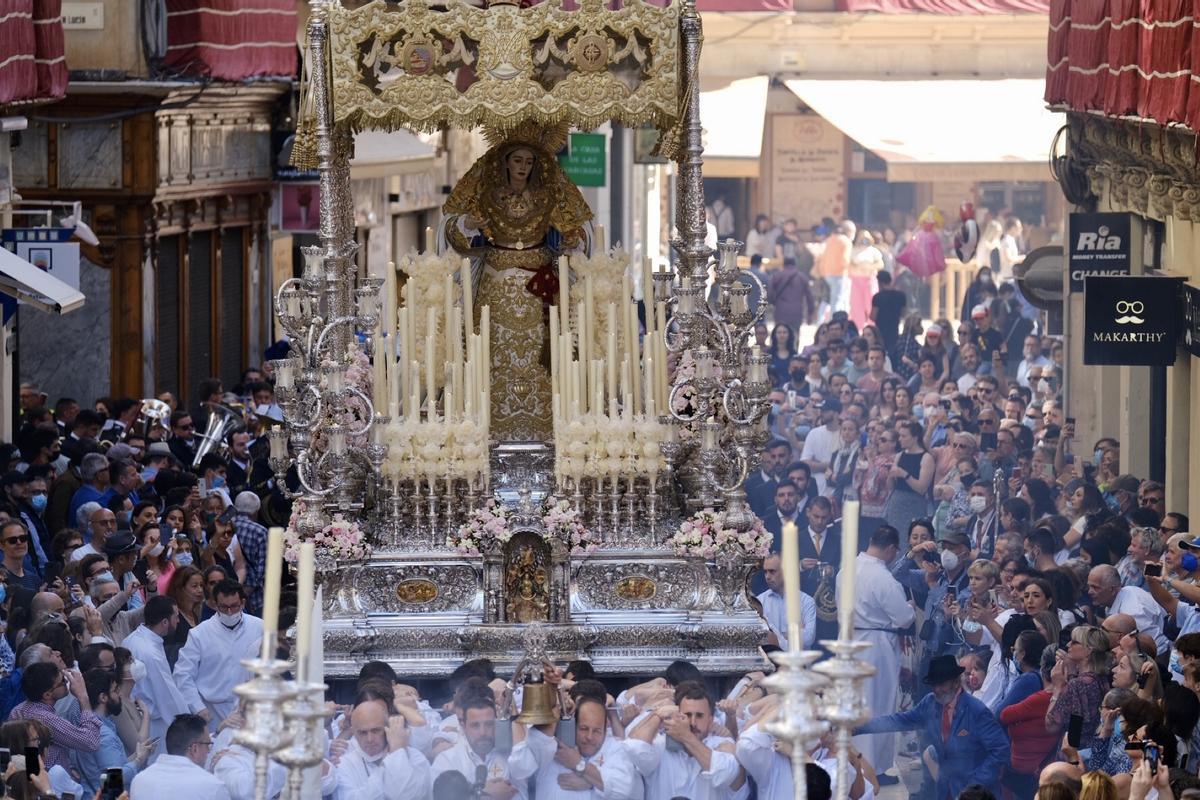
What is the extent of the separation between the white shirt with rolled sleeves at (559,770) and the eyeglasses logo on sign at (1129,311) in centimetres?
874

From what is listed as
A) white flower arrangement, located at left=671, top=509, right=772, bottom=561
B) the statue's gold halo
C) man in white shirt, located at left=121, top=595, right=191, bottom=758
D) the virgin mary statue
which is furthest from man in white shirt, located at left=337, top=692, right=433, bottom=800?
the statue's gold halo

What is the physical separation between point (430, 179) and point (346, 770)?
26.5m

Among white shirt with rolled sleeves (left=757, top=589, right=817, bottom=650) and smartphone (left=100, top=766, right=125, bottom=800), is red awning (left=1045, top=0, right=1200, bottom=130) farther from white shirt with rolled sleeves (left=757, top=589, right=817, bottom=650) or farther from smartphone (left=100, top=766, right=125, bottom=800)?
smartphone (left=100, top=766, right=125, bottom=800)

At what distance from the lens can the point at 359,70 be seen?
1538 centimetres

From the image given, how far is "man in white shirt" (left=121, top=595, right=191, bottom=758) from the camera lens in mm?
13675

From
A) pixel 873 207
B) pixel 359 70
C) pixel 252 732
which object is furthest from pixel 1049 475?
pixel 873 207

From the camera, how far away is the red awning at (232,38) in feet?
90.0

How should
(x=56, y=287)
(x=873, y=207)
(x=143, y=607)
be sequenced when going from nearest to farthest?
(x=143, y=607)
(x=56, y=287)
(x=873, y=207)

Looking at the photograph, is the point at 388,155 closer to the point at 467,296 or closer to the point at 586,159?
the point at 586,159

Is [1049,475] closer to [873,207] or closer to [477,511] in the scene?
[477,511]

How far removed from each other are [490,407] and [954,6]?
3098cm

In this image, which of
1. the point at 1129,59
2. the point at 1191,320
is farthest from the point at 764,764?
the point at 1129,59

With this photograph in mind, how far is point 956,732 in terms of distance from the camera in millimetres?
12680

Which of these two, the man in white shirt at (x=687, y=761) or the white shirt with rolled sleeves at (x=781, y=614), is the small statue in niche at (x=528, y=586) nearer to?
the white shirt with rolled sleeves at (x=781, y=614)
